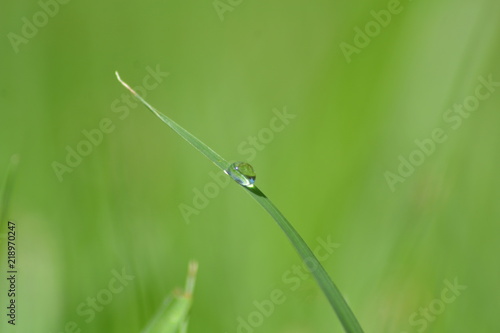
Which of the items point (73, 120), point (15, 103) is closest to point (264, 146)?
point (73, 120)

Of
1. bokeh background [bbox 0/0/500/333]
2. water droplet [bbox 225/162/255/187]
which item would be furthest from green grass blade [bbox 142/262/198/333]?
bokeh background [bbox 0/0/500/333]

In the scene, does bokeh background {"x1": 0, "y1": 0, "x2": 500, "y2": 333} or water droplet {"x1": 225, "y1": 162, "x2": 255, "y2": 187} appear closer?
water droplet {"x1": 225, "y1": 162, "x2": 255, "y2": 187}

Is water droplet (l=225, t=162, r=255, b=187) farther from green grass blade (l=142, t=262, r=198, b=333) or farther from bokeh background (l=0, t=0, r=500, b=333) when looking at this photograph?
bokeh background (l=0, t=0, r=500, b=333)

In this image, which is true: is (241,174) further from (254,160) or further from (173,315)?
(254,160)

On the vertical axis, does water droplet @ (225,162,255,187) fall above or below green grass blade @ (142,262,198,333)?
above

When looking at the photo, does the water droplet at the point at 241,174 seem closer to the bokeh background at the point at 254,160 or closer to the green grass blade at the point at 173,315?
the green grass blade at the point at 173,315

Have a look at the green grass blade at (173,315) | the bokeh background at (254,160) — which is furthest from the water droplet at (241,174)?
the bokeh background at (254,160)
